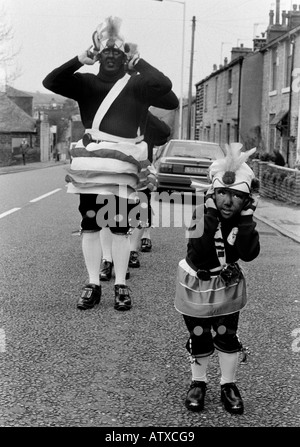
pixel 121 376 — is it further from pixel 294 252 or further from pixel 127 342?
pixel 294 252

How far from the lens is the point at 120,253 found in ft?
17.5

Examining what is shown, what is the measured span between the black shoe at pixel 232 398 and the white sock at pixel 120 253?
2.06 metres

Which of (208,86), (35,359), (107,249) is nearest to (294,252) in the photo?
(107,249)

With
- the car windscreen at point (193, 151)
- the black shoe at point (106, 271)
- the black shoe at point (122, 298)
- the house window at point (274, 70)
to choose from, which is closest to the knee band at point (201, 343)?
the black shoe at point (122, 298)

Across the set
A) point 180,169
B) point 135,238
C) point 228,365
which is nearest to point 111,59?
point 135,238

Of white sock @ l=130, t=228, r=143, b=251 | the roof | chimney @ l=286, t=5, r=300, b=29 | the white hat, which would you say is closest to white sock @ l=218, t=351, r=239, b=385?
the white hat

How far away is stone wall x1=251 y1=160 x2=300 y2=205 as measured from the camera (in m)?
14.2

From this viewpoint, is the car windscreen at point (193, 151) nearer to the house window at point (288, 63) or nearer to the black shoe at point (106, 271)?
the house window at point (288, 63)

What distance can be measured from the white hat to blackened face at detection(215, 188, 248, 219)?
23 mm

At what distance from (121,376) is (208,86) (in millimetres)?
37745

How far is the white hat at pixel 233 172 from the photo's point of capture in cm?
331

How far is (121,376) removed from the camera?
374 cm

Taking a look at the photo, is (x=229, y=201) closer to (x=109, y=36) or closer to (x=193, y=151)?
(x=109, y=36)

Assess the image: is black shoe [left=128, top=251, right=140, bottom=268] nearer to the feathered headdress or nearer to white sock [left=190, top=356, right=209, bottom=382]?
the feathered headdress
